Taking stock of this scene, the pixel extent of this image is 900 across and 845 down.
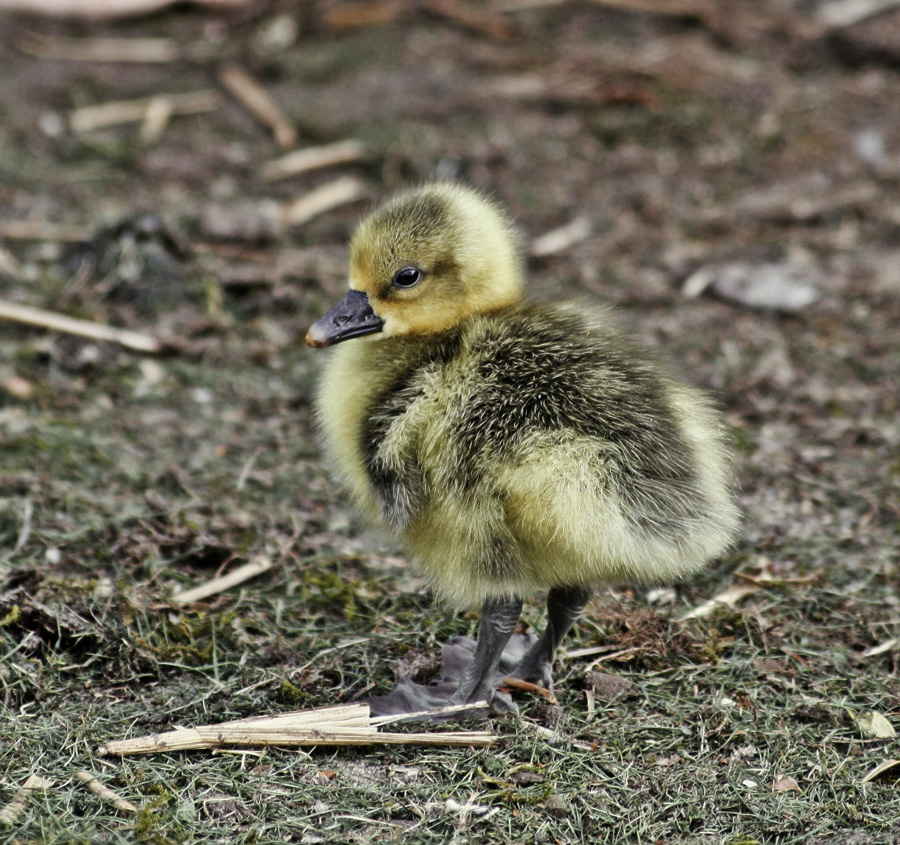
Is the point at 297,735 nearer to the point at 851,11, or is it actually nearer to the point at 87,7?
the point at 87,7

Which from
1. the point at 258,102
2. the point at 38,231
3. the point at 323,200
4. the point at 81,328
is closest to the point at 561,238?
the point at 323,200

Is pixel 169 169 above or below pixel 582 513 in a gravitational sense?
below

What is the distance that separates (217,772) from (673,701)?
4.18ft

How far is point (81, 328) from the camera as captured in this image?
5.06 meters

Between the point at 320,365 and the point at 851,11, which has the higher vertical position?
the point at 851,11

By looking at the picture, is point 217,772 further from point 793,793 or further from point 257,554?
point 793,793

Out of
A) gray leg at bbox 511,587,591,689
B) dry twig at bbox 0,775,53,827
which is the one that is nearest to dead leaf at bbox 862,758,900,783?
gray leg at bbox 511,587,591,689

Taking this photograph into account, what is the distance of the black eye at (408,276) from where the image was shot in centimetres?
325

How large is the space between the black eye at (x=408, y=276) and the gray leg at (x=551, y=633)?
3.13 ft

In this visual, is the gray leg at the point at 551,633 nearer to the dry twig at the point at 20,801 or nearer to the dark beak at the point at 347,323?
the dark beak at the point at 347,323

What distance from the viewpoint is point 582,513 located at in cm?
273

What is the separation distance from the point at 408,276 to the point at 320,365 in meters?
1.92

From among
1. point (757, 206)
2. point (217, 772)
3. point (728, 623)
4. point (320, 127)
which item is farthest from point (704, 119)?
point (217, 772)

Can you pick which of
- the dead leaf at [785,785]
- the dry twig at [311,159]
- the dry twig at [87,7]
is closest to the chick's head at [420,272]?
the dead leaf at [785,785]
